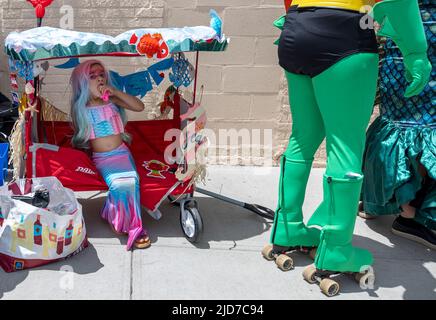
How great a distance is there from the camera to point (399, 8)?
235cm

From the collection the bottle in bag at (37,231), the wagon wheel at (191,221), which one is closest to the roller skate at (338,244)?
the wagon wheel at (191,221)

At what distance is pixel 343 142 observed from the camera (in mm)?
2598

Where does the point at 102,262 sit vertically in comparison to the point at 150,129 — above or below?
below

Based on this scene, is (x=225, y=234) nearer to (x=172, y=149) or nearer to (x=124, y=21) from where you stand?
(x=172, y=149)

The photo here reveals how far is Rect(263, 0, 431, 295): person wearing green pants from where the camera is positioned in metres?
2.45

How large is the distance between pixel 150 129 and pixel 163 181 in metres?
0.62

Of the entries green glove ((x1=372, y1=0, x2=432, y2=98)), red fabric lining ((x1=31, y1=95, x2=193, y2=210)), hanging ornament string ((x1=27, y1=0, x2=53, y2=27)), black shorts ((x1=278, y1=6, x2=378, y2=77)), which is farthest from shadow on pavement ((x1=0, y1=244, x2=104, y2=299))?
green glove ((x1=372, y1=0, x2=432, y2=98))

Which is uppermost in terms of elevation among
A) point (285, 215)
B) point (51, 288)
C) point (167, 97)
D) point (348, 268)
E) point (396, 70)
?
point (396, 70)

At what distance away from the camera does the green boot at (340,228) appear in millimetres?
2627

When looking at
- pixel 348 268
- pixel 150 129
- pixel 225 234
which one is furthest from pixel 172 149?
pixel 348 268

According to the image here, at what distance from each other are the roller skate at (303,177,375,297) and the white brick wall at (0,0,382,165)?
2251 millimetres

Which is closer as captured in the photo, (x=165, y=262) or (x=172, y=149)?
(x=165, y=262)

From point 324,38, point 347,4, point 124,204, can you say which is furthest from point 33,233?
point 347,4

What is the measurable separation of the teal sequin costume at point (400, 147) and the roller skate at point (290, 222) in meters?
0.62
